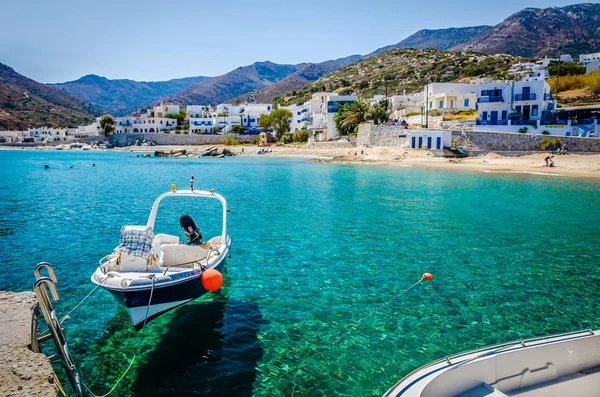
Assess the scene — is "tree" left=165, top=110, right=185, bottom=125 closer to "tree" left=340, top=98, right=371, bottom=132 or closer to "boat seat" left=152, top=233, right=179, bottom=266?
"tree" left=340, top=98, right=371, bottom=132

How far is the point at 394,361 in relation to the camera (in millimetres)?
9703

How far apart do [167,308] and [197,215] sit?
58.1 ft

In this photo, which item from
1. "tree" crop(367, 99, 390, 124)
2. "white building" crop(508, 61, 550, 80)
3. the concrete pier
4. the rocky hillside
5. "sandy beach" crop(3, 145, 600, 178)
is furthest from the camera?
the rocky hillside

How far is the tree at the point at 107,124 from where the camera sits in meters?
130

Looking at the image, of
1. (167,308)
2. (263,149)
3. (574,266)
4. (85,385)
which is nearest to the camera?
(85,385)

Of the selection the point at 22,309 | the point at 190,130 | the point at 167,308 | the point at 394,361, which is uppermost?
the point at 190,130

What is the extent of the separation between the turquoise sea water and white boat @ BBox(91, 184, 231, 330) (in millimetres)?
926

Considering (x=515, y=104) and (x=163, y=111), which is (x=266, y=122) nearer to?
(x=163, y=111)

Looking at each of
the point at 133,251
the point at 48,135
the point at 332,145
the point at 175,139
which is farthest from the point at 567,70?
the point at 48,135

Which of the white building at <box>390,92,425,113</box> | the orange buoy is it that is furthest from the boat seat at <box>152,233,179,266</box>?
the white building at <box>390,92,425,113</box>

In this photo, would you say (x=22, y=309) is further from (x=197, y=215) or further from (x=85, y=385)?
(x=197, y=215)

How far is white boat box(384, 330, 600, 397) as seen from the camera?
6.04m

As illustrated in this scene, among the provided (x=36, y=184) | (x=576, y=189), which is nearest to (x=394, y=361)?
(x=576, y=189)

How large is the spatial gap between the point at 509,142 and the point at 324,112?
176 feet
